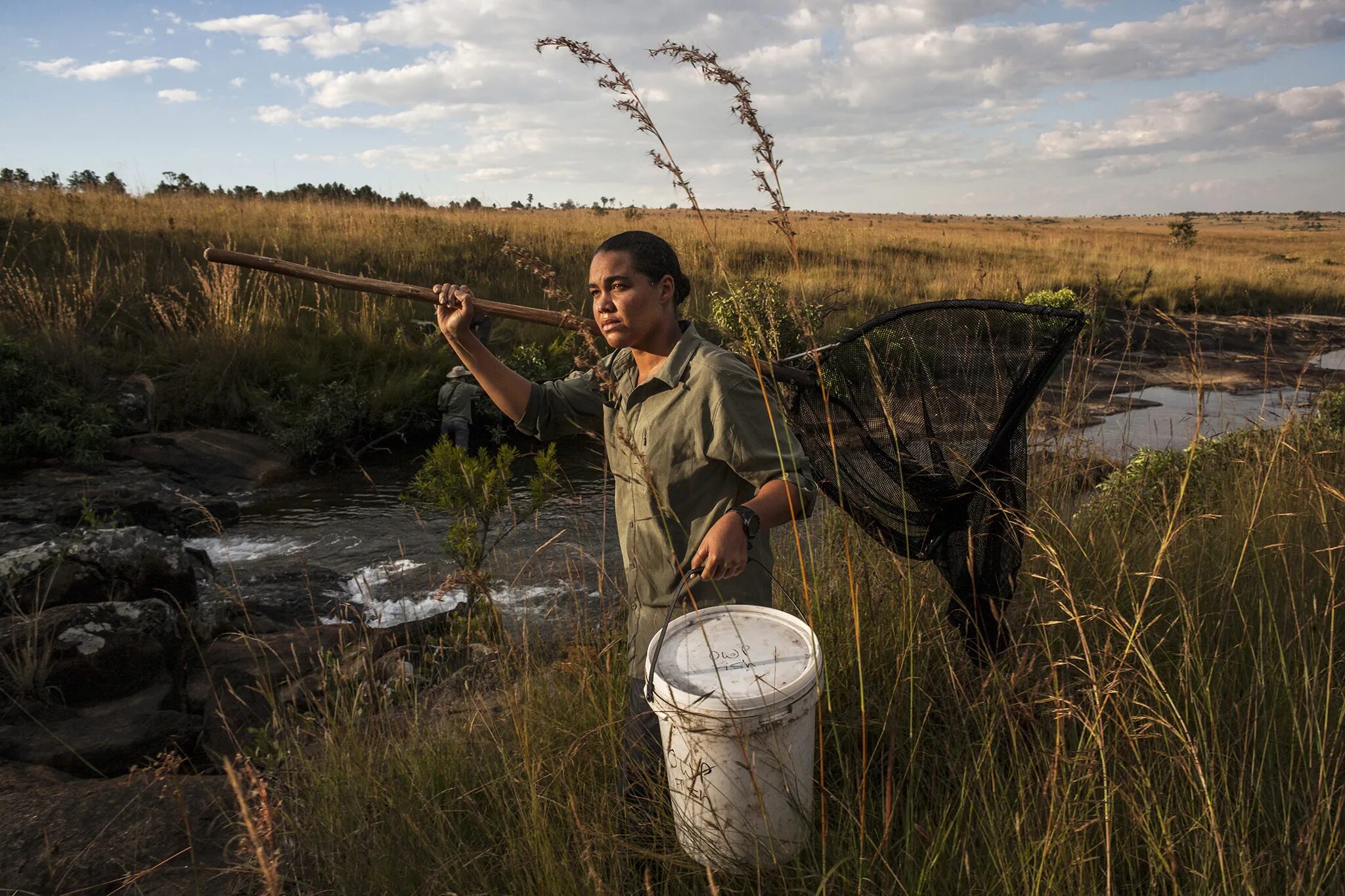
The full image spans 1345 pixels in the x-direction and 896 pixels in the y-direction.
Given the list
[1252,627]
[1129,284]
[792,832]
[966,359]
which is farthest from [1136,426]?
[1129,284]

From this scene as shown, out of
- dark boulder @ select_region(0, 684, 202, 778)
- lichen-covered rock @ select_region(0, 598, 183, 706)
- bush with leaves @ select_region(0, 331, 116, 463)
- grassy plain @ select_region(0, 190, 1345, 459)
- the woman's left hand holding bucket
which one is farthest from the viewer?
grassy plain @ select_region(0, 190, 1345, 459)

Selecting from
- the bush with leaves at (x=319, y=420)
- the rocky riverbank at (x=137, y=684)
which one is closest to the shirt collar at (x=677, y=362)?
the rocky riverbank at (x=137, y=684)

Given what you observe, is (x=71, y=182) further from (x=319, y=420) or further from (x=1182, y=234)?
(x=1182, y=234)

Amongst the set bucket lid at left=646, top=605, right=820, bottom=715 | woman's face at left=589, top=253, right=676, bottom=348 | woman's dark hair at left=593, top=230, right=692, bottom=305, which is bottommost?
bucket lid at left=646, top=605, right=820, bottom=715

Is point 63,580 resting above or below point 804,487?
below

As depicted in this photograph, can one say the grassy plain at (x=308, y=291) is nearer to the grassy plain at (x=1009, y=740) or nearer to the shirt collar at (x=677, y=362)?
the shirt collar at (x=677, y=362)

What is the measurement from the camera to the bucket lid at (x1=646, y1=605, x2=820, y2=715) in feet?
5.32

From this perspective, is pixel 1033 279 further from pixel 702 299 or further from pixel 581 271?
pixel 581 271

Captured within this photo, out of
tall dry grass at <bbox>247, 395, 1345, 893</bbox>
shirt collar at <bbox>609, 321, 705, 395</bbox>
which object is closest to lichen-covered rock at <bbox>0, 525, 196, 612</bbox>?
tall dry grass at <bbox>247, 395, 1345, 893</bbox>

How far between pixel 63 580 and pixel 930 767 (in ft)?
13.3

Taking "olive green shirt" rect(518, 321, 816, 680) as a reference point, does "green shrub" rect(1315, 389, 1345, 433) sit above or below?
below

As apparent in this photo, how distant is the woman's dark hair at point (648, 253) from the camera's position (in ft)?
7.14

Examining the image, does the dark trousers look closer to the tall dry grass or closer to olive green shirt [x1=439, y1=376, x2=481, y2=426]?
the tall dry grass

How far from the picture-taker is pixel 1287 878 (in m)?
1.50
